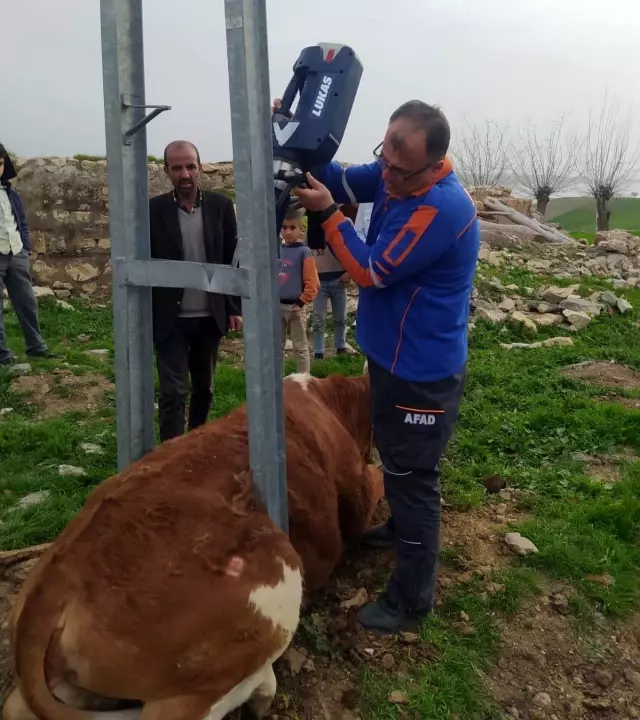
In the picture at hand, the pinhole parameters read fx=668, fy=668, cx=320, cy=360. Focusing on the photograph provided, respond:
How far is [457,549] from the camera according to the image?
3826 millimetres

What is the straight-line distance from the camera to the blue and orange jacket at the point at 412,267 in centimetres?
267

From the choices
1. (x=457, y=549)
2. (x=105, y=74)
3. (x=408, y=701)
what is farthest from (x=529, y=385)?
(x=105, y=74)

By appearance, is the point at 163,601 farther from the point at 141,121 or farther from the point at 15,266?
the point at 15,266

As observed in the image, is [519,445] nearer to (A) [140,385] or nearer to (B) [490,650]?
(B) [490,650]

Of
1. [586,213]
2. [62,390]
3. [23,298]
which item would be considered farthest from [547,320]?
[586,213]

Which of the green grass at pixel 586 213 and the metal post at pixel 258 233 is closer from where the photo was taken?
the metal post at pixel 258 233

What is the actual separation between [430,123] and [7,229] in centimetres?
600

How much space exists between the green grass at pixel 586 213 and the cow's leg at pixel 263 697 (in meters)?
58.6

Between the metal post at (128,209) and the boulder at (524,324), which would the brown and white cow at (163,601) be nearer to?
the metal post at (128,209)

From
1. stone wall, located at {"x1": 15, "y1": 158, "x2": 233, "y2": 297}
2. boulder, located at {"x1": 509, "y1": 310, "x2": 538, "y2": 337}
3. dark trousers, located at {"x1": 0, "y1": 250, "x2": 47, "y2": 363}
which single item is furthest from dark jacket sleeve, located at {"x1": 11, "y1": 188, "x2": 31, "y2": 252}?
boulder, located at {"x1": 509, "y1": 310, "x2": 538, "y2": 337}

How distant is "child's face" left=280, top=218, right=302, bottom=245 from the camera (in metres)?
6.47

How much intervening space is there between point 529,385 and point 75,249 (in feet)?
24.1

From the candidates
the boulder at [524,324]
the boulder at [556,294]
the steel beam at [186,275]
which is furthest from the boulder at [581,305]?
the steel beam at [186,275]

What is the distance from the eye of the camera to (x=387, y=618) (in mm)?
3139
